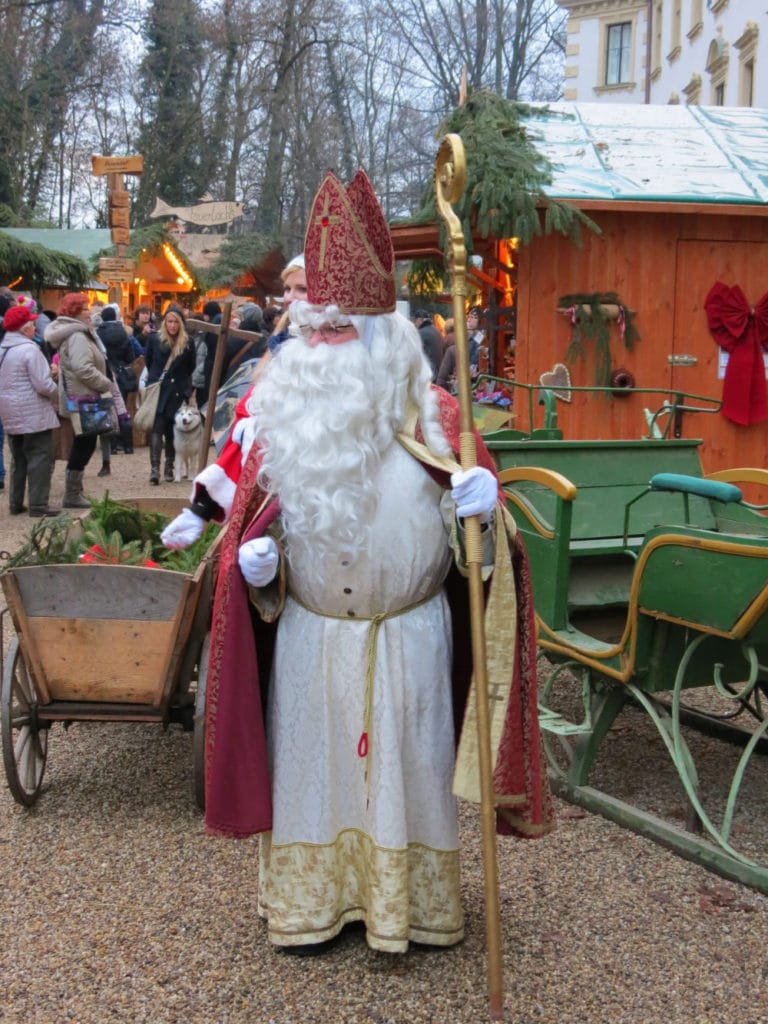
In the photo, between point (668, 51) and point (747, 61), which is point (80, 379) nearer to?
point (747, 61)

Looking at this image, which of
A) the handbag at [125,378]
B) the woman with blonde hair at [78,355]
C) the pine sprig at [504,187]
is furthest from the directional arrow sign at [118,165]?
the pine sprig at [504,187]

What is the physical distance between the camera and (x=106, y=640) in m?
3.82

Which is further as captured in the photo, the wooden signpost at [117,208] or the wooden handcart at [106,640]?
the wooden signpost at [117,208]

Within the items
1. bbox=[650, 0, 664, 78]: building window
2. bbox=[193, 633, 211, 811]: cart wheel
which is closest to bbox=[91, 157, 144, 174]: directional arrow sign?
bbox=[193, 633, 211, 811]: cart wheel

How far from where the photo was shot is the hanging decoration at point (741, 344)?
9.14 meters

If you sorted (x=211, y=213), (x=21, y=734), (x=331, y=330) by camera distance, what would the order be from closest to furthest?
(x=331, y=330), (x=21, y=734), (x=211, y=213)

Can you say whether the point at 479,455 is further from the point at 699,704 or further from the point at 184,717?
the point at 699,704

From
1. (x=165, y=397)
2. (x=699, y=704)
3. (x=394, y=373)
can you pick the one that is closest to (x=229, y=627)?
(x=394, y=373)

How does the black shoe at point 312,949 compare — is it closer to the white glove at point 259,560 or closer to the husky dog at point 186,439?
the white glove at point 259,560

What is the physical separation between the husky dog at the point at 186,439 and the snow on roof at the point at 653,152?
4080mm

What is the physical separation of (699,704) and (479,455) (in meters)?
2.95

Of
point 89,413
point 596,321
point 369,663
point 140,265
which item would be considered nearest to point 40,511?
point 89,413

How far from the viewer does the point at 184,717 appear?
13.1 feet

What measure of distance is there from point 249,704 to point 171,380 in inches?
→ 336
